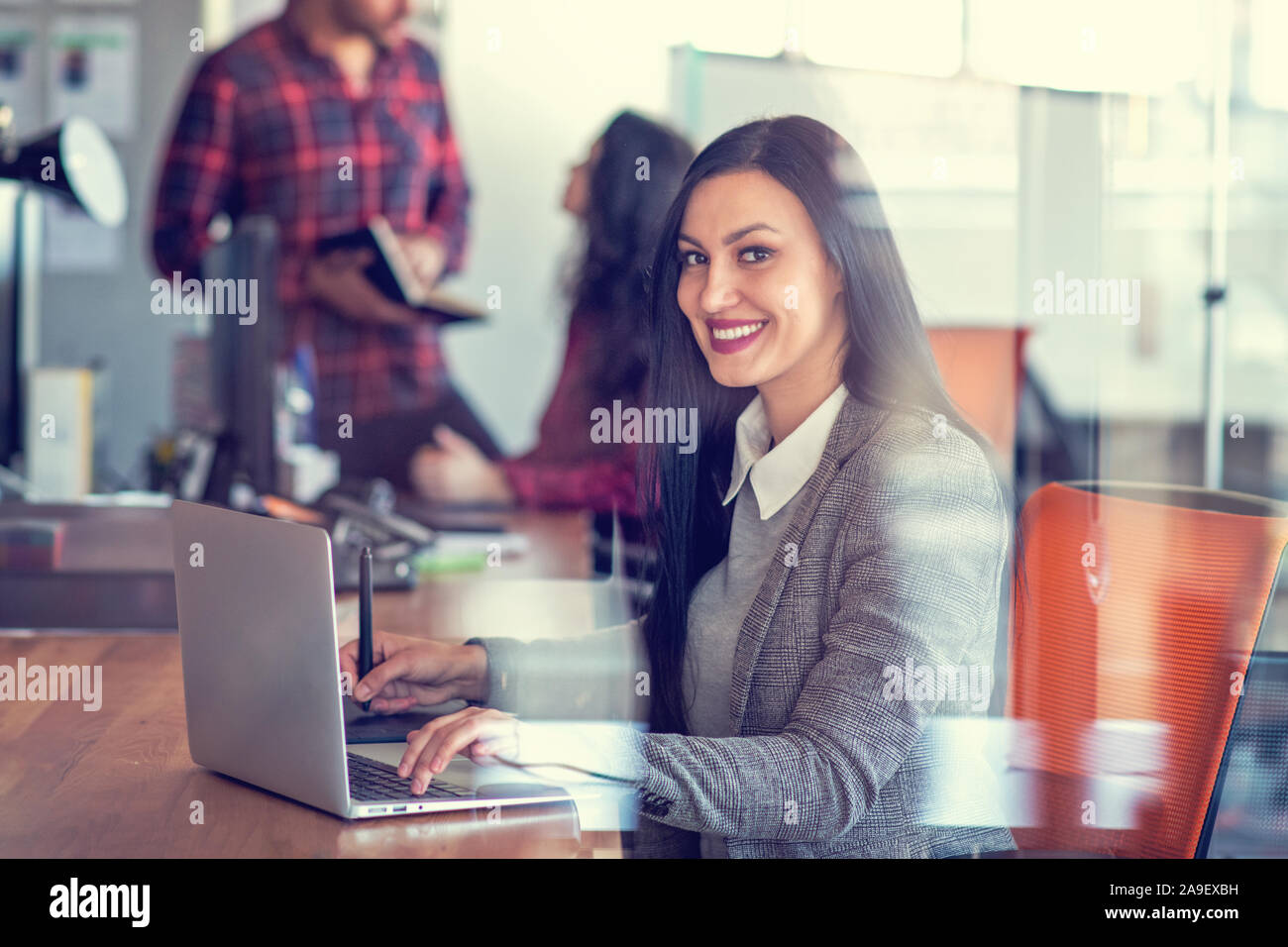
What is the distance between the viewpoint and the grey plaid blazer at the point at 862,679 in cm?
88

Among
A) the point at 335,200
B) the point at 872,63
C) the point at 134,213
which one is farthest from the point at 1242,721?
the point at 134,213

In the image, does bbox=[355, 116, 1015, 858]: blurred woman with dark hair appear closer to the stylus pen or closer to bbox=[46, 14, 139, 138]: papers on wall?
the stylus pen

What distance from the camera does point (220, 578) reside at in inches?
34.3

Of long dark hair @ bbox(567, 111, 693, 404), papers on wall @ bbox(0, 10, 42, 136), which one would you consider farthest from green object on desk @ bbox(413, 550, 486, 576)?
papers on wall @ bbox(0, 10, 42, 136)

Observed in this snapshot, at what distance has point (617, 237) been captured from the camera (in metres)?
2.51

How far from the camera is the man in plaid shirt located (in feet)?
10.9

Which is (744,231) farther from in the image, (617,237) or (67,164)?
(617,237)

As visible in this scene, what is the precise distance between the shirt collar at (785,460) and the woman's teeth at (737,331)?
0.29 feet

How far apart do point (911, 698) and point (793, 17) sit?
4.40 ft

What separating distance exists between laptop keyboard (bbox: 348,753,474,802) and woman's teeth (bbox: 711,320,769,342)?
0.50 meters

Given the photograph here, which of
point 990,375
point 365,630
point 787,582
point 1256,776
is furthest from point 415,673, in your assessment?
point 990,375

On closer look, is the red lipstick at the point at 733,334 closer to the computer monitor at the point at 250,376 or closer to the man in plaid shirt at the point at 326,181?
the computer monitor at the point at 250,376
